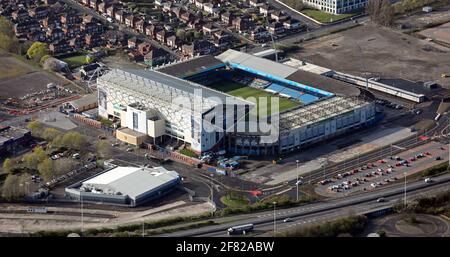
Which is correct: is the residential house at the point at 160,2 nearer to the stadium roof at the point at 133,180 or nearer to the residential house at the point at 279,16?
the residential house at the point at 279,16

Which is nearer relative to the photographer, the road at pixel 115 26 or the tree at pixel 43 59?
the tree at pixel 43 59

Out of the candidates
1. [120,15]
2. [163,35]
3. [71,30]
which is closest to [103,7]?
[120,15]

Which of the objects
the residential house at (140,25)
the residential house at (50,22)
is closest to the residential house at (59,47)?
the residential house at (50,22)

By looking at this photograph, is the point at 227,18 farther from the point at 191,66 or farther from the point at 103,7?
the point at 191,66

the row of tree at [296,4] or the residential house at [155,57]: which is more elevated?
the row of tree at [296,4]

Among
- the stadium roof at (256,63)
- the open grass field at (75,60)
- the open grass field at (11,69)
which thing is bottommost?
the open grass field at (75,60)

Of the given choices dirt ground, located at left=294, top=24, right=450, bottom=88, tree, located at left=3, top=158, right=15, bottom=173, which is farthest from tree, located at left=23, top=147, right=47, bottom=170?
dirt ground, located at left=294, top=24, right=450, bottom=88

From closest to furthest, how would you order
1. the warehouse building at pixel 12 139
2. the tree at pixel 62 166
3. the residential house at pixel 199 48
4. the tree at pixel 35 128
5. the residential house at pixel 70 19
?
the tree at pixel 62 166
the warehouse building at pixel 12 139
the tree at pixel 35 128
the residential house at pixel 199 48
the residential house at pixel 70 19

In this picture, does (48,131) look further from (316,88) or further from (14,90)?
(316,88)
